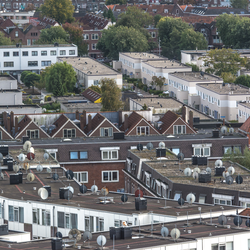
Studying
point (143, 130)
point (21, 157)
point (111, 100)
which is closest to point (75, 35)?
point (111, 100)

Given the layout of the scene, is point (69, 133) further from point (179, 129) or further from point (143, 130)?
point (179, 129)

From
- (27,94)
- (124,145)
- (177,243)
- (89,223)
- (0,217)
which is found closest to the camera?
(177,243)

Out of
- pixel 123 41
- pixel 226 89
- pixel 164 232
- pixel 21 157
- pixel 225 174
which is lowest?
pixel 226 89

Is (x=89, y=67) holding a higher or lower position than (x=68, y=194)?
lower

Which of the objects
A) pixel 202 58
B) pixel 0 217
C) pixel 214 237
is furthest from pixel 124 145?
pixel 202 58

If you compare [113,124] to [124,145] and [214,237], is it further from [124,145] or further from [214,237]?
[214,237]

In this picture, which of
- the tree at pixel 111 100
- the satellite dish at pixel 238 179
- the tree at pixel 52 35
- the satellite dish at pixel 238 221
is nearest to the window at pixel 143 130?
the tree at pixel 111 100

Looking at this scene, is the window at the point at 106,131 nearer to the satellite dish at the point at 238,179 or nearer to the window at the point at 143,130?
the window at the point at 143,130
